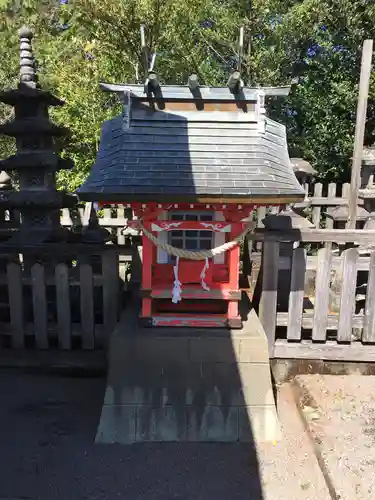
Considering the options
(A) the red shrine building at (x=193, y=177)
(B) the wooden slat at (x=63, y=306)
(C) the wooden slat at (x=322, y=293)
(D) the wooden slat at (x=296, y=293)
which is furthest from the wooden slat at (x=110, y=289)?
(C) the wooden slat at (x=322, y=293)

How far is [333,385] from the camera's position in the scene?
4523mm

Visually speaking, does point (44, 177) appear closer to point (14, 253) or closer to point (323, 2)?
point (14, 253)

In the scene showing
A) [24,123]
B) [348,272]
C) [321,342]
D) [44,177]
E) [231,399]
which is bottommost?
[231,399]

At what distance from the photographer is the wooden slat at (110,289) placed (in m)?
4.51

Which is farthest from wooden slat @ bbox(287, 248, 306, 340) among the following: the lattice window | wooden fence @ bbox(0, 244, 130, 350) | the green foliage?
the green foliage

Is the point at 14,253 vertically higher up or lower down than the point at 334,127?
lower down

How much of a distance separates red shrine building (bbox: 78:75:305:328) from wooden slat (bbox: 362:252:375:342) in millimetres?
1397

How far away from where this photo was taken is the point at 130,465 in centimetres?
354

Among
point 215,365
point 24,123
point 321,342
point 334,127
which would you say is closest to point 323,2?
point 334,127

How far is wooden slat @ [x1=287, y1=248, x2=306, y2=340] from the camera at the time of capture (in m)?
4.41

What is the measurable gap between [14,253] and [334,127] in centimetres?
1092

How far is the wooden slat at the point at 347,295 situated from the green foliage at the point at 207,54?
7149mm

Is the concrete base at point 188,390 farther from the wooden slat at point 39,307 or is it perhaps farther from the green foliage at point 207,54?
the green foliage at point 207,54

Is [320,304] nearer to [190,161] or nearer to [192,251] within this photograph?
[192,251]
